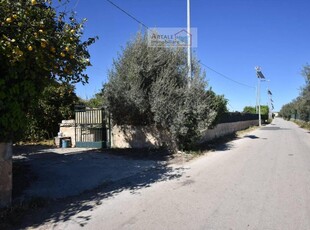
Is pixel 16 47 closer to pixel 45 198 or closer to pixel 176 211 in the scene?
pixel 45 198

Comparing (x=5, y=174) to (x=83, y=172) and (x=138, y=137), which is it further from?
(x=138, y=137)

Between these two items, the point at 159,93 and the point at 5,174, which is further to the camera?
the point at 159,93

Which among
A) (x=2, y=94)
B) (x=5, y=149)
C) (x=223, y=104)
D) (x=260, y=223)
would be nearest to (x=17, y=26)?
(x=2, y=94)

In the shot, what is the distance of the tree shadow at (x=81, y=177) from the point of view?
6.22m

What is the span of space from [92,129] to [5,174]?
9.56 m

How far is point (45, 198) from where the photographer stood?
22.6 ft

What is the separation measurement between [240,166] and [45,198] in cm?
659

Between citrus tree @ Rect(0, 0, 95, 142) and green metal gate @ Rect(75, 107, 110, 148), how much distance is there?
8537 mm

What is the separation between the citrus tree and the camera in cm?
591

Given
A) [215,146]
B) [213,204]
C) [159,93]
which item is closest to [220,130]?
[215,146]

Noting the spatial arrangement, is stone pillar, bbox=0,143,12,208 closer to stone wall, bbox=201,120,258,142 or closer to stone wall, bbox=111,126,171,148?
stone wall, bbox=111,126,171,148

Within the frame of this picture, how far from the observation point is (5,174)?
6.14 m

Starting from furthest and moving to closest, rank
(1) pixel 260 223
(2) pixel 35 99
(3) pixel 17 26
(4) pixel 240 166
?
(4) pixel 240 166 < (2) pixel 35 99 < (3) pixel 17 26 < (1) pixel 260 223

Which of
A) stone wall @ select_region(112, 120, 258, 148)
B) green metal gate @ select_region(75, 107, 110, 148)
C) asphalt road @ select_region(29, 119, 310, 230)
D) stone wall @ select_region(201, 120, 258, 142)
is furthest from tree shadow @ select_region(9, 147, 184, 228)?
stone wall @ select_region(201, 120, 258, 142)
